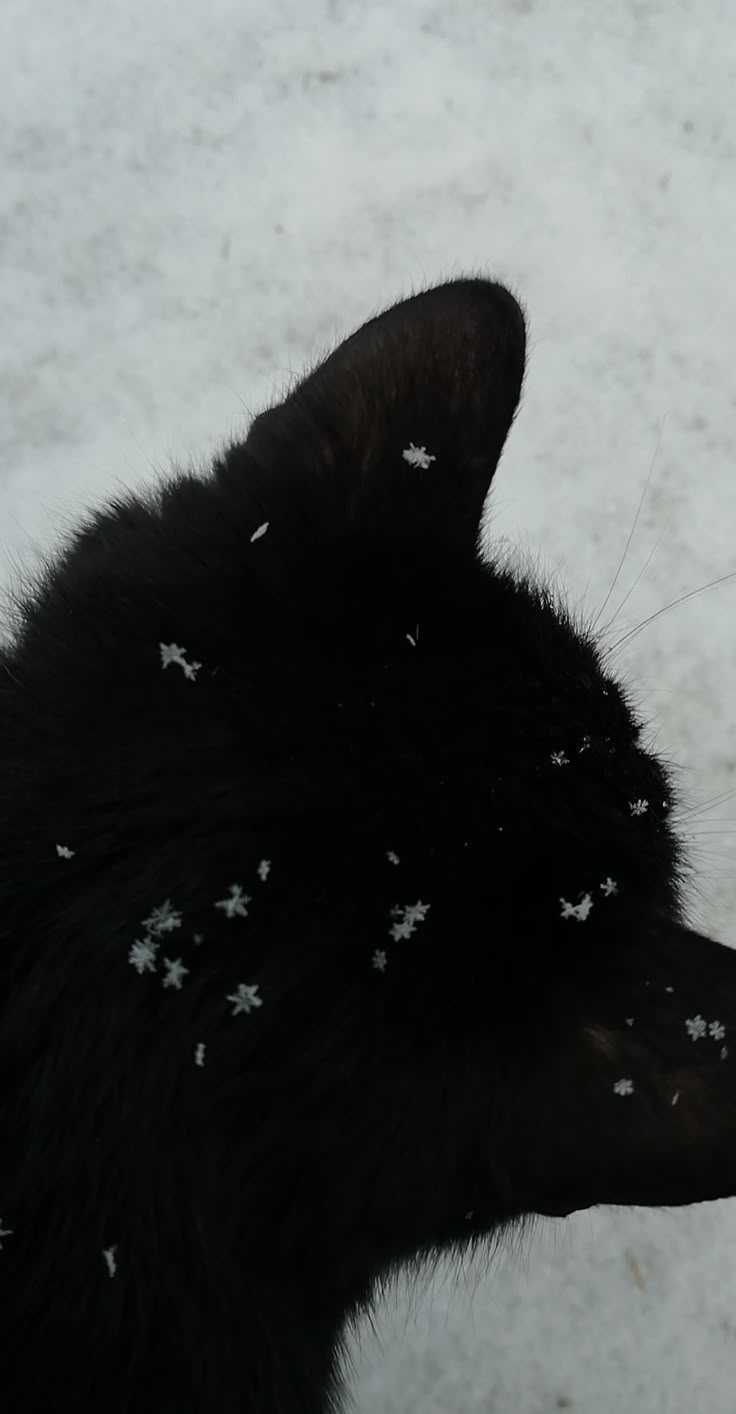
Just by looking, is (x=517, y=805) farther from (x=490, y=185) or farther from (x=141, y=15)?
(x=141, y=15)

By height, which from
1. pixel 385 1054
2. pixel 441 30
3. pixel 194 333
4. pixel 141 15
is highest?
pixel 441 30

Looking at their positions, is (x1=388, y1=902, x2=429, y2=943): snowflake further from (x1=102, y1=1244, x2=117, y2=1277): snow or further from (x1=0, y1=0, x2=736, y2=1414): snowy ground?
(x1=0, y1=0, x2=736, y2=1414): snowy ground

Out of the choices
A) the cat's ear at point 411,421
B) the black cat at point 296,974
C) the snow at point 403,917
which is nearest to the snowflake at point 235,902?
the black cat at point 296,974

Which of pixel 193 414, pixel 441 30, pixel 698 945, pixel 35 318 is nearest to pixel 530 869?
pixel 698 945

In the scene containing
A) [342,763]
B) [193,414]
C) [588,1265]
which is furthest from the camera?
[193,414]

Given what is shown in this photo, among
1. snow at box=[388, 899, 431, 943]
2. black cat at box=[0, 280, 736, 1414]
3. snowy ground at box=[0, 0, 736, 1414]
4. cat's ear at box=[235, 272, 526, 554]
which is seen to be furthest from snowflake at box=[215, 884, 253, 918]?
snowy ground at box=[0, 0, 736, 1414]
